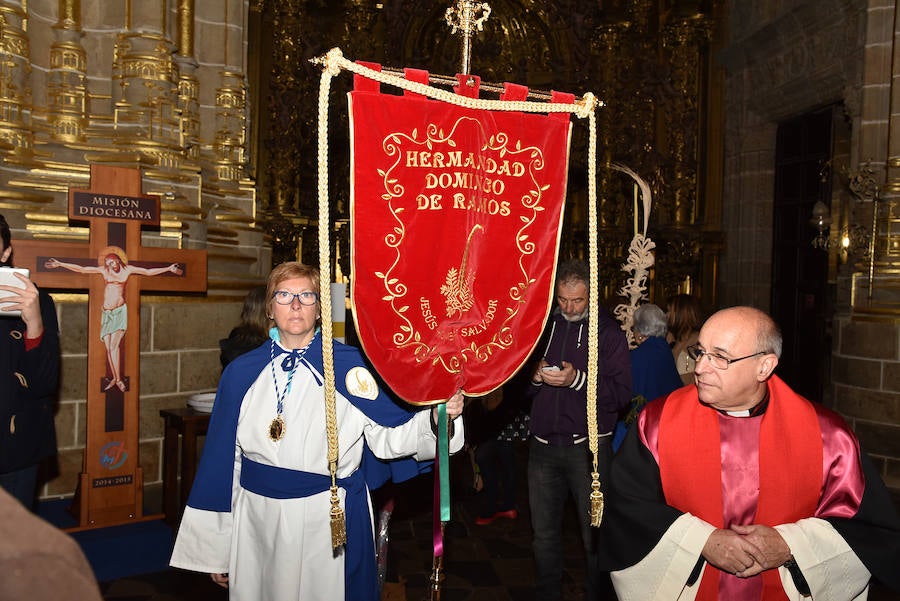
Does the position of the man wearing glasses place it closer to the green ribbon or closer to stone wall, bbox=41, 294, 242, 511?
the green ribbon

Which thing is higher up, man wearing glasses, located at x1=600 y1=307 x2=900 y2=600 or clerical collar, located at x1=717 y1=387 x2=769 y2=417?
clerical collar, located at x1=717 y1=387 x2=769 y2=417

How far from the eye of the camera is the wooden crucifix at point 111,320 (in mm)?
4582

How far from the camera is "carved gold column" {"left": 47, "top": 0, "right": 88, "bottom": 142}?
5.36 metres

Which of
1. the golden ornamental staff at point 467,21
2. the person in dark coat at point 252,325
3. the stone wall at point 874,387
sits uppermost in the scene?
the golden ornamental staff at point 467,21

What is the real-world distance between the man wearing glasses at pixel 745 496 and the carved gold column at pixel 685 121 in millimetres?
9951

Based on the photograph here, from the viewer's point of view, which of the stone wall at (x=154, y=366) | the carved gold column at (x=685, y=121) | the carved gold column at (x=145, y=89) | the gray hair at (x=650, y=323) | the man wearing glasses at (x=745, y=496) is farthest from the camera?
the carved gold column at (x=685, y=121)

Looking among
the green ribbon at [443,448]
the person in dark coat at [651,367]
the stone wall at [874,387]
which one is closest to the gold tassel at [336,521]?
the green ribbon at [443,448]

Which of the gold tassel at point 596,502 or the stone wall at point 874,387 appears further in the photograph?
the stone wall at point 874,387

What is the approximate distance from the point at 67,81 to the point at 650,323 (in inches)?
167

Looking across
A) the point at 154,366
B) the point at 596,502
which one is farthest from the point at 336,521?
the point at 154,366

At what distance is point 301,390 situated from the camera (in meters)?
2.85

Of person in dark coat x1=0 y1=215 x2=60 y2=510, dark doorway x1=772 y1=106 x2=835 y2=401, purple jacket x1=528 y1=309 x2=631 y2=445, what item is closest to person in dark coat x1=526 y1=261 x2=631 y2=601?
purple jacket x1=528 y1=309 x2=631 y2=445

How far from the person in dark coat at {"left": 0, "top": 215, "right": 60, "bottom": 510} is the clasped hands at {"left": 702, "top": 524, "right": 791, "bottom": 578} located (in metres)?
2.75

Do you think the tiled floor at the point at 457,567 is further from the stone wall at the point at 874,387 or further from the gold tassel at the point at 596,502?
the stone wall at the point at 874,387
